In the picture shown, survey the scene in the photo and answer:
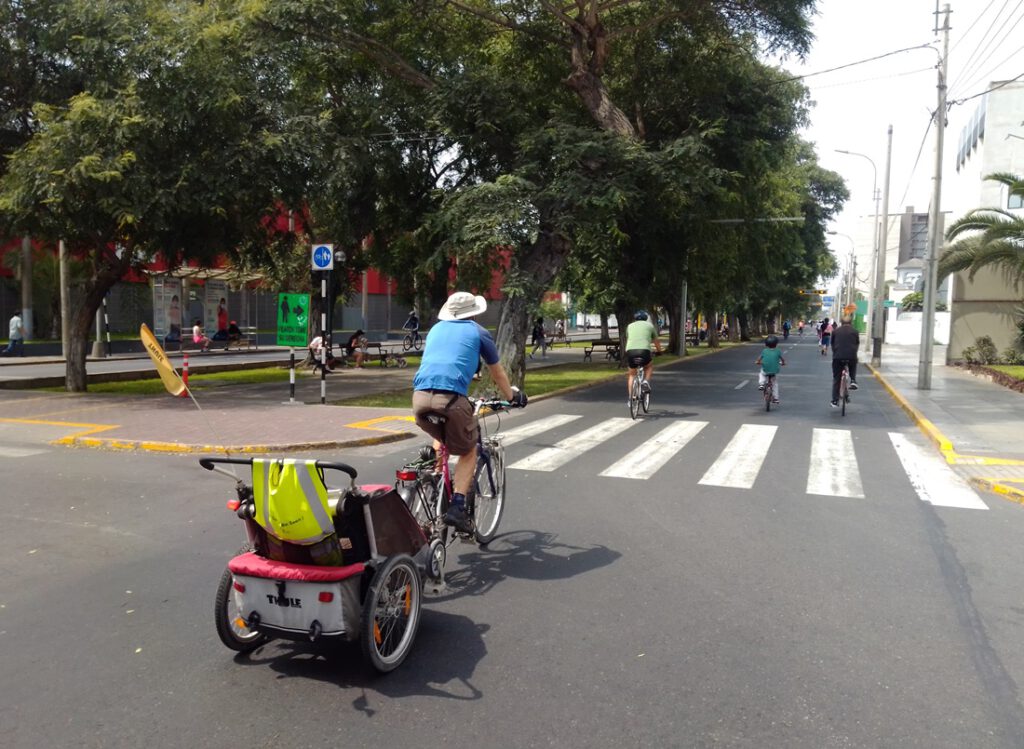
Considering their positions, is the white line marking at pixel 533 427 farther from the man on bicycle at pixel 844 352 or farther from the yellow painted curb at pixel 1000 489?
the yellow painted curb at pixel 1000 489

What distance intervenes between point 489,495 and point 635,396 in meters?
8.42

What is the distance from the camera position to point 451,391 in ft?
16.3

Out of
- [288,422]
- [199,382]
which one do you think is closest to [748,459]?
[288,422]

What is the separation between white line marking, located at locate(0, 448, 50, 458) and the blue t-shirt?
6.92 m

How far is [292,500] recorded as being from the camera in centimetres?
353

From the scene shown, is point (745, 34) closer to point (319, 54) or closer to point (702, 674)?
point (319, 54)

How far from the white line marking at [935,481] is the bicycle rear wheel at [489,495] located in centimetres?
451

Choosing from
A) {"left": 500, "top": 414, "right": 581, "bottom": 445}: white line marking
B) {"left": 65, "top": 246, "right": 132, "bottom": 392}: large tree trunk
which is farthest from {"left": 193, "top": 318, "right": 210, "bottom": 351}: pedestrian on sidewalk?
{"left": 500, "top": 414, "right": 581, "bottom": 445}: white line marking

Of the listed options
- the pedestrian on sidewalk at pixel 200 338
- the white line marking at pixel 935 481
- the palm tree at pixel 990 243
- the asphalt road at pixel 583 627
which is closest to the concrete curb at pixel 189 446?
the asphalt road at pixel 583 627

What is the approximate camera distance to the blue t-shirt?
498cm

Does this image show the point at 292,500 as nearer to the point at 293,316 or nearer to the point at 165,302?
the point at 293,316

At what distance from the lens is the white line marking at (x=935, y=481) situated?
785 centimetres

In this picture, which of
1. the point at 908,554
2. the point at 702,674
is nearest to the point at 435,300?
the point at 908,554

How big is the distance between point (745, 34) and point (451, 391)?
57.7 feet
